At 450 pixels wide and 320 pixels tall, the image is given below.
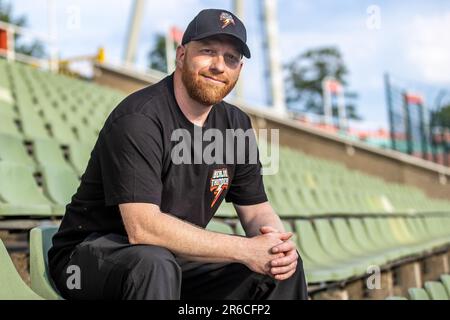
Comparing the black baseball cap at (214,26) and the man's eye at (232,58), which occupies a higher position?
the black baseball cap at (214,26)

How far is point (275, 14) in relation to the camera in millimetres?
13383

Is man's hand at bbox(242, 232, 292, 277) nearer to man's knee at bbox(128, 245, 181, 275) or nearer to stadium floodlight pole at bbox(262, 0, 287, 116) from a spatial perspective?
man's knee at bbox(128, 245, 181, 275)

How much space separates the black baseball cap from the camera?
141cm

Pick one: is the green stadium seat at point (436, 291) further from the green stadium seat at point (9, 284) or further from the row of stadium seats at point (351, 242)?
the green stadium seat at point (9, 284)

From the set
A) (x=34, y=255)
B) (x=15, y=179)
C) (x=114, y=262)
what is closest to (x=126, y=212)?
(x=114, y=262)

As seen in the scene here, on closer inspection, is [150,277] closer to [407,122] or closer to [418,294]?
[418,294]

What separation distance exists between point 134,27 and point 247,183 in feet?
43.5

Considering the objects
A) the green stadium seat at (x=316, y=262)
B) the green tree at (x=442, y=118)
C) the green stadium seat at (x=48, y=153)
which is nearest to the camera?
the green stadium seat at (x=316, y=262)

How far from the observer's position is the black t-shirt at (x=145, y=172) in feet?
4.32

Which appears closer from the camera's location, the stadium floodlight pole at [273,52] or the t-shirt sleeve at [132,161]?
the t-shirt sleeve at [132,161]

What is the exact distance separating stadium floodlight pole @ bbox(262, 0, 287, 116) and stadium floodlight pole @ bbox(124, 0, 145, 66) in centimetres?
298

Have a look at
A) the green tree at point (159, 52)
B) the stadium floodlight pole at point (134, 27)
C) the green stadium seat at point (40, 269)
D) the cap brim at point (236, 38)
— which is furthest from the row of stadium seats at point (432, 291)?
the green tree at point (159, 52)

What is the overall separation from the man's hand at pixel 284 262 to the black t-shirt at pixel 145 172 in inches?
A: 9.8
